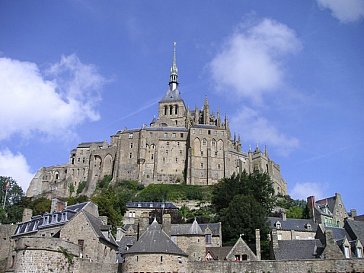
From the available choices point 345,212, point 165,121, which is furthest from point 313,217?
point 165,121

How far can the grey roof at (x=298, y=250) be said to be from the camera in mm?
41781

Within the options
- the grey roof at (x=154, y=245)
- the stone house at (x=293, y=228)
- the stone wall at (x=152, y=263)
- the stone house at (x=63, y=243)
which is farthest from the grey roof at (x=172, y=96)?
the stone wall at (x=152, y=263)

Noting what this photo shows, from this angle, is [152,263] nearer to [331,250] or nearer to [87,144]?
[331,250]

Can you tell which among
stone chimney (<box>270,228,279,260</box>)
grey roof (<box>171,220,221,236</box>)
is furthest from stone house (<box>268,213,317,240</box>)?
stone chimney (<box>270,228,279,260</box>)

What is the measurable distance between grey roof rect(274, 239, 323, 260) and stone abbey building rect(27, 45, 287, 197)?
54.2m

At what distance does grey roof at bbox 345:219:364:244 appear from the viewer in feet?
174

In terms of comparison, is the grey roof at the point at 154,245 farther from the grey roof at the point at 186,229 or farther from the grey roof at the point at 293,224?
the grey roof at the point at 293,224

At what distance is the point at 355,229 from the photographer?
5441cm

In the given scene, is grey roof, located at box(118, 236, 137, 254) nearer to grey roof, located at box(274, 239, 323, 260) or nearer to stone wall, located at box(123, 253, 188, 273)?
stone wall, located at box(123, 253, 188, 273)

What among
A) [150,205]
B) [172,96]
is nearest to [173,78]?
[172,96]

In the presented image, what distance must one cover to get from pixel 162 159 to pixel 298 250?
204 ft

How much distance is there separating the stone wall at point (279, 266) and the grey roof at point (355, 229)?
57.4 feet


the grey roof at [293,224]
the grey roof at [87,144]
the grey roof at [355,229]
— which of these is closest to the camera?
the grey roof at [355,229]

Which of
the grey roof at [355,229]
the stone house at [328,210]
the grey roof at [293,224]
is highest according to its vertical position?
the stone house at [328,210]
